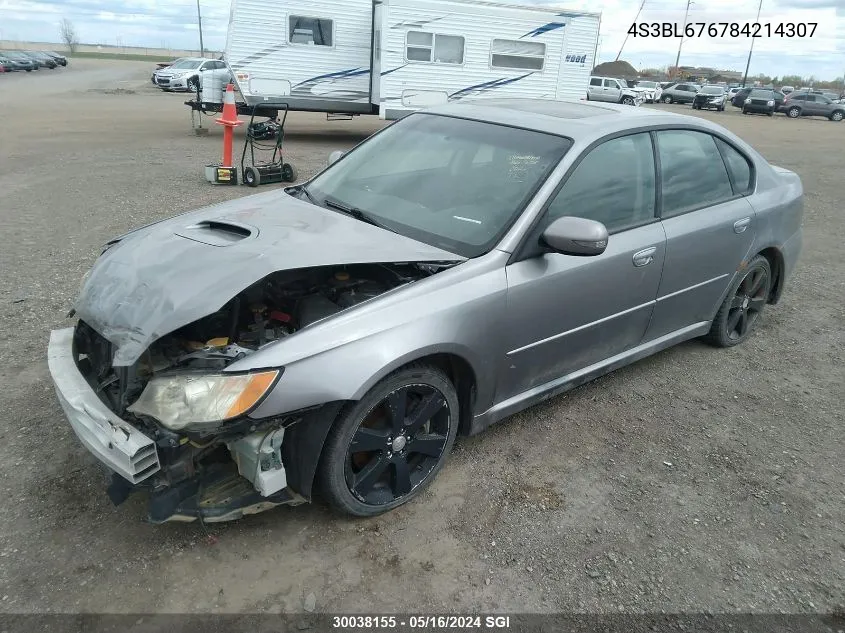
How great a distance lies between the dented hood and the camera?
2369 mm

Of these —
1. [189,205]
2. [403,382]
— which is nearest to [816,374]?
[403,382]

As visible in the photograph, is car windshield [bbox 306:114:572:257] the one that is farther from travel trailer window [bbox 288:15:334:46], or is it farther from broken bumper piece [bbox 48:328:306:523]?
travel trailer window [bbox 288:15:334:46]

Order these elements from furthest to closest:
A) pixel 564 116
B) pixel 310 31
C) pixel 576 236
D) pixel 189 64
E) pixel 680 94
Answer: pixel 680 94, pixel 189 64, pixel 310 31, pixel 564 116, pixel 576 236

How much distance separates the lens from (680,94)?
3816 centimetres

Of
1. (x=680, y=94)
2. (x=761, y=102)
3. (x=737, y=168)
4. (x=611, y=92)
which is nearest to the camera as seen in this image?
(x=737, y=168)

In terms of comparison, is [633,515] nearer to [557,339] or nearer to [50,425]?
[557,339]

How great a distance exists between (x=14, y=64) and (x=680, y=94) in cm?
4641

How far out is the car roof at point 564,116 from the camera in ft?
10.7

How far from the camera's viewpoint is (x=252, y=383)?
220 cm

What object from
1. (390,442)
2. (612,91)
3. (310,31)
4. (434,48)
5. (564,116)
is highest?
(310,31)

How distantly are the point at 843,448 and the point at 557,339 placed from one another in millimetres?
1796

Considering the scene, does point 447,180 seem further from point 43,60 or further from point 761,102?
point 43,60

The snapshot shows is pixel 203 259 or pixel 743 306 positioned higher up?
pixel 203 259

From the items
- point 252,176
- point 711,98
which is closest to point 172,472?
point 252,176
